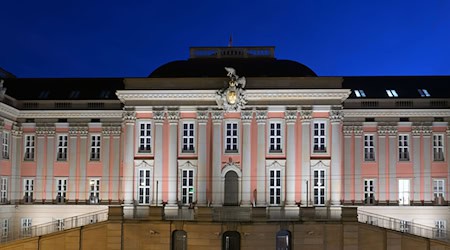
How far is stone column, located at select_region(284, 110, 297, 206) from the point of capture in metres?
56.5

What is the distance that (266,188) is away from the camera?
56750 millimetres

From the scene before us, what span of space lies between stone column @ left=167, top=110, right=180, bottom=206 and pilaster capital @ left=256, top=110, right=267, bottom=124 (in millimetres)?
7132

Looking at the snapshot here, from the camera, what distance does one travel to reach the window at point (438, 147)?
62.8m

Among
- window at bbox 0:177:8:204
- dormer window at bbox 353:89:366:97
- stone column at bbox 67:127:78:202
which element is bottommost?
window at bbox 0:177:8:204

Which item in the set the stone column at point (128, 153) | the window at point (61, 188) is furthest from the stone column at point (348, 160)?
the window at point (61, 188)

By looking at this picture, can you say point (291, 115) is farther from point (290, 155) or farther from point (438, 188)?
point (438, 188)

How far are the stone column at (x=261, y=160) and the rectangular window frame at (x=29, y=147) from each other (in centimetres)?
2342

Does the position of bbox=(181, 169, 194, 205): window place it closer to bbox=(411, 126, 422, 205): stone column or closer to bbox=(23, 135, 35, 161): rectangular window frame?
bbox=(23, 135, 35, 161): rectangular window frame

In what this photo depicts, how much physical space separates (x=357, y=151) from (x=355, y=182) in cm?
307

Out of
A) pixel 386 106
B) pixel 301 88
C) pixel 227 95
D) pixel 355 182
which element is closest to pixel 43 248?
pixel 227 95

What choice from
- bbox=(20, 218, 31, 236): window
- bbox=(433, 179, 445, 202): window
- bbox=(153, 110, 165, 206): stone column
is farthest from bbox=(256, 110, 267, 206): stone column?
bbox=(20, 218, 31, 236): window

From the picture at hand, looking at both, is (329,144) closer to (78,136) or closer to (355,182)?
(355,182)

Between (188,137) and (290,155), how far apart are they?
933 centimetres

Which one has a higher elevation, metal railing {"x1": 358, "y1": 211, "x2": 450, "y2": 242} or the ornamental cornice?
the ornamental cornice
